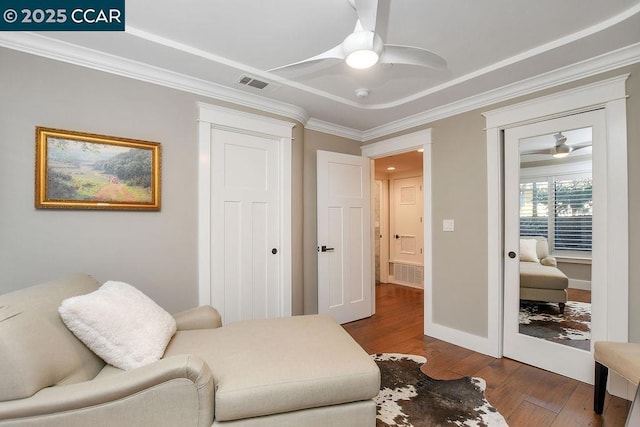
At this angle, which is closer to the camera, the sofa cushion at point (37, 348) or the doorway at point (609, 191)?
the sofa cushion at point (37, 348)

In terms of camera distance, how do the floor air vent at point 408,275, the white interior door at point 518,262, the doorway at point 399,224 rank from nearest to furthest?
1. the white interior door at point 518,262
2. the floor air vent at point 408,275
3. the doorway at point 399,224

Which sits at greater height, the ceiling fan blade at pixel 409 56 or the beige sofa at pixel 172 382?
the ceiling fan blade at pixel 409 56

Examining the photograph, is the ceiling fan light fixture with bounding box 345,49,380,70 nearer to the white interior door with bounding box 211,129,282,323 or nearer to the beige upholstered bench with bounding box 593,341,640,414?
the white interior door with bounding box 211,129,282,323

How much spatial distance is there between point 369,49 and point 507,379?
2.58m

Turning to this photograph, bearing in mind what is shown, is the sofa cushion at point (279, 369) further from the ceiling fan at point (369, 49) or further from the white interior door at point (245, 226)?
the ceiling fan at point (369, 49)

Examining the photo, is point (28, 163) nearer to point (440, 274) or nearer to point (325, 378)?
point (325, 378)

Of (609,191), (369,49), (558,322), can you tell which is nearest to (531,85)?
(609,191)

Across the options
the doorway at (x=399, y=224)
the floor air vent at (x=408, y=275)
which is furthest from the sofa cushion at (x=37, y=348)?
the floor air vent at (x=408, y=275)

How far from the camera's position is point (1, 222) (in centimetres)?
182

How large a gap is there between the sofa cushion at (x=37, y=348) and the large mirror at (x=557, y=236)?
123 inches

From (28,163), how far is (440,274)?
3.52 meters

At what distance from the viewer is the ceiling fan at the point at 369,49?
1366 mm

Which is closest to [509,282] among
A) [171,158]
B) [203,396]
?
[203,396]

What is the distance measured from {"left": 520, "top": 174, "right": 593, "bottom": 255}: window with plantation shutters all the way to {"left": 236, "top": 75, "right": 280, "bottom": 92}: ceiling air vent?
2.37 meters
